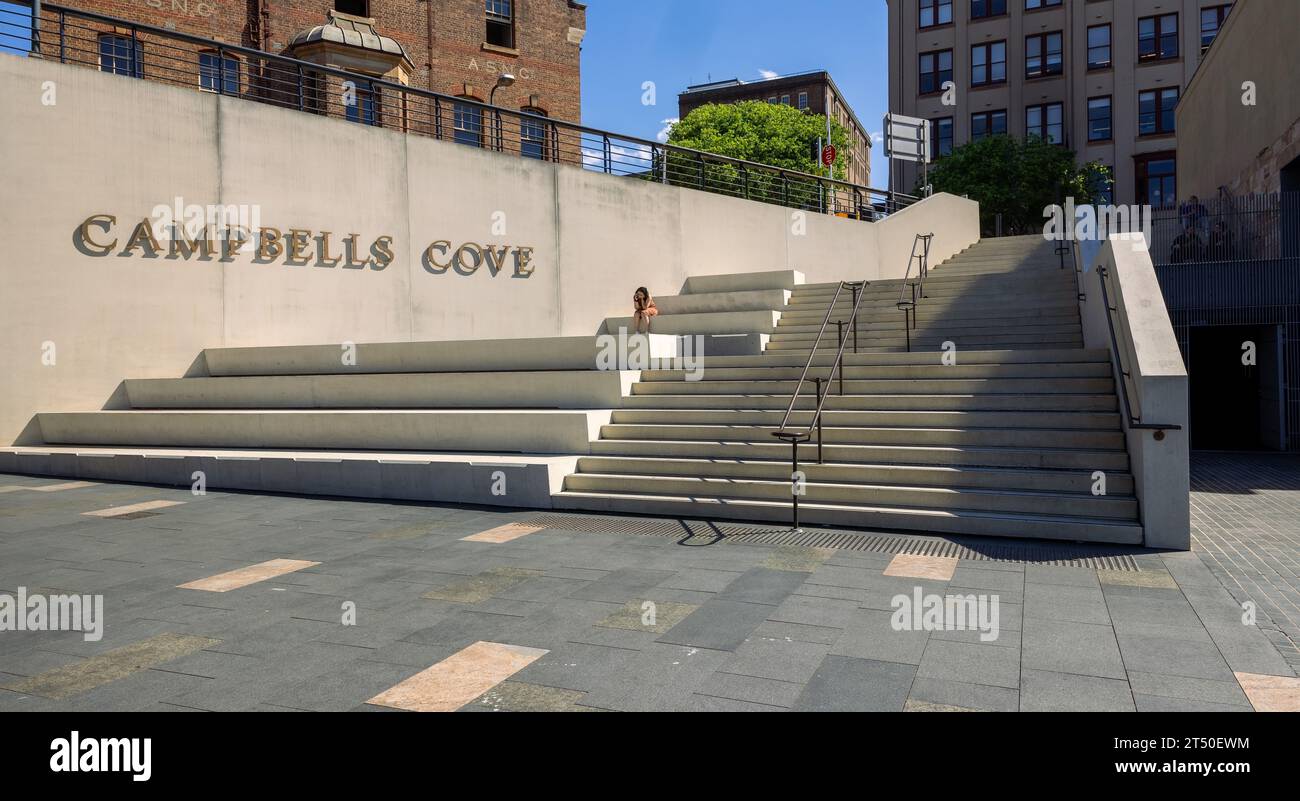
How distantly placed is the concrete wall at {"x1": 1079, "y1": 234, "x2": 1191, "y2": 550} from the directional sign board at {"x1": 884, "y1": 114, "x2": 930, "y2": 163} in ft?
67.4

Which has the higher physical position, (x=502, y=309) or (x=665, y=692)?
(x=502, y=309)

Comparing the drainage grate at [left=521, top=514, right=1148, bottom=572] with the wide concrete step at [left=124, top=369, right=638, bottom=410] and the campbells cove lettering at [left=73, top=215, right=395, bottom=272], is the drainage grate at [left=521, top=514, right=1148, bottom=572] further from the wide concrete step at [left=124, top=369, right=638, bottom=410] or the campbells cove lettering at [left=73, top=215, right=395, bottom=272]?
the campbells cove lettering at [left=73, top=215, right=395, bottom=272]

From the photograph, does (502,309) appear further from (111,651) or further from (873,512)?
(111,651)

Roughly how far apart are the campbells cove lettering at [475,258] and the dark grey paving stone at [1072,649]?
14.5 m

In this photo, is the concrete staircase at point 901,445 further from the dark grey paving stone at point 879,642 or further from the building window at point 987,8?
the building window at point 987,8

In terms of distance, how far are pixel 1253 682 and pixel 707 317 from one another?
11.7m

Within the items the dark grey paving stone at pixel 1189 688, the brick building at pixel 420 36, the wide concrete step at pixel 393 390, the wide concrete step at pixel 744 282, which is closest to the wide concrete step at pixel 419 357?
the wide concrete step at pixel 393 390

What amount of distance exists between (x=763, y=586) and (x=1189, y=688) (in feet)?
9.47

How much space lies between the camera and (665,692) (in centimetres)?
459

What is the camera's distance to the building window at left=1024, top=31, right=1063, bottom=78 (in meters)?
49.8

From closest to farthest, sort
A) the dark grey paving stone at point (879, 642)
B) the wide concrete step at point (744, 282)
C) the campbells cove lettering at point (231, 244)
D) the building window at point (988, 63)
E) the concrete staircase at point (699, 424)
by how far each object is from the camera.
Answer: the dark grey paving stone at point (879, 642), the concrete staircase at point (699, 424), the campbells cove lettering at point (231, 244), the wide concrete step at point (744, 282), the building window at point (988, 63)

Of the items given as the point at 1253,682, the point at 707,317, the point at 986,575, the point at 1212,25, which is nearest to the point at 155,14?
the point at 707,317

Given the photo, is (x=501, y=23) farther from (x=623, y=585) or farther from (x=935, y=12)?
(x=623, y=585)

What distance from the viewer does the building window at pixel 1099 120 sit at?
47312mm
